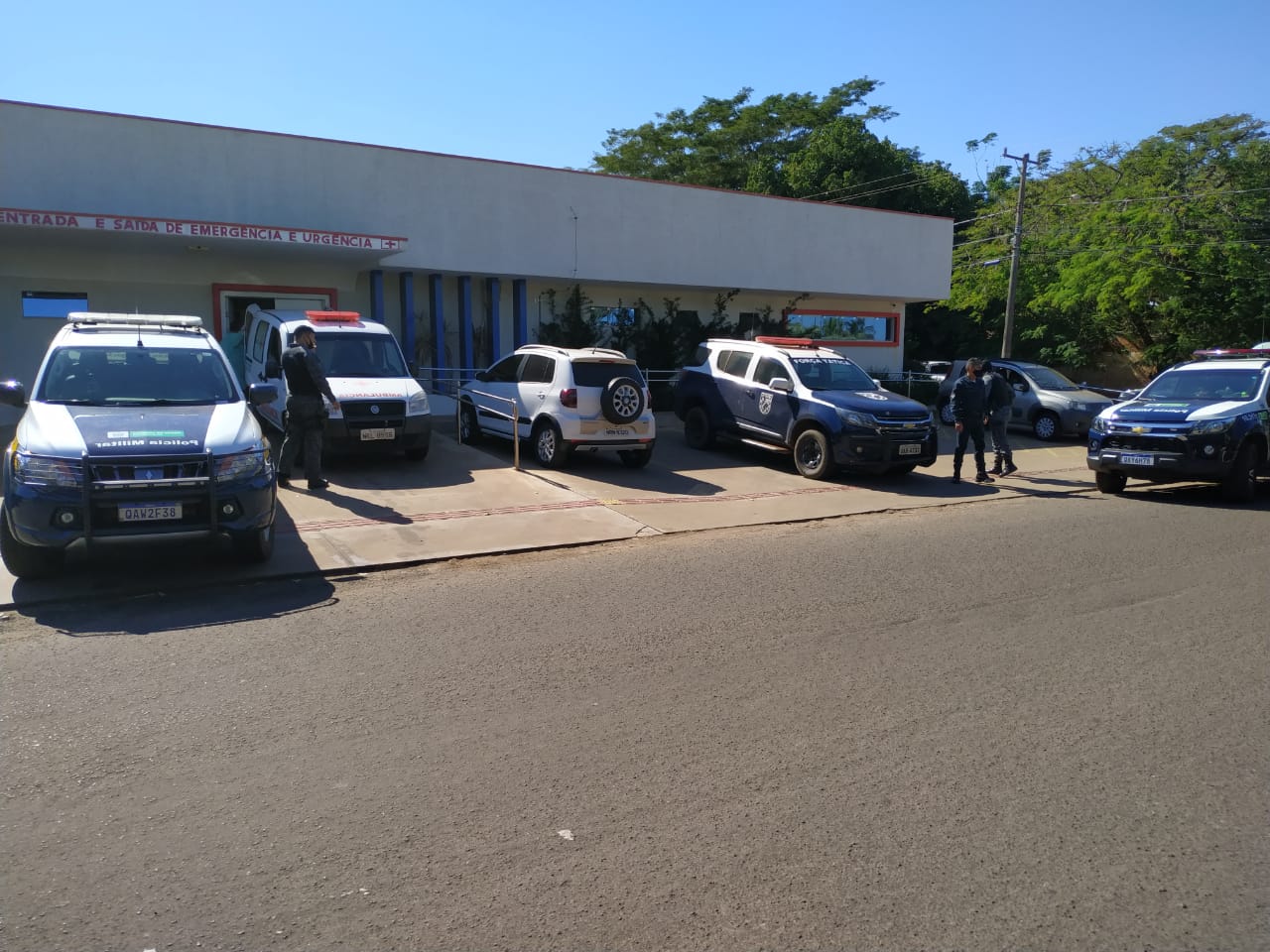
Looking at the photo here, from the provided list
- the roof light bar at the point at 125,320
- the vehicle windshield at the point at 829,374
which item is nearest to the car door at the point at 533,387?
the vehicle windshield at the point at 829,374

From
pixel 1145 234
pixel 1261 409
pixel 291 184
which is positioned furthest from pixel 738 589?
pixel 1145 234

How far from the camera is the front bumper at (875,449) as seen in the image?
42.4 feet

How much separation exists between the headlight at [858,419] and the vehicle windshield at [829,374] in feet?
3.07

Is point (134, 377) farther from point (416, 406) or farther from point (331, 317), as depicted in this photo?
point (331, 317)

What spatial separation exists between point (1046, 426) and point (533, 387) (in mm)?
11558

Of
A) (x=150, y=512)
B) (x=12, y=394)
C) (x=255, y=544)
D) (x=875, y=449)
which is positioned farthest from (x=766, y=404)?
(x=12, y=394)

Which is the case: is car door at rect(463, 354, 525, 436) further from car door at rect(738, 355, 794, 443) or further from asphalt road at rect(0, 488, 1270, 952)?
asphalt road at rect(0, 488, 1270, 952)

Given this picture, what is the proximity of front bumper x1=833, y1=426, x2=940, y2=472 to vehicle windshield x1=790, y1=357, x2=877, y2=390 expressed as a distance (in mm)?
1227

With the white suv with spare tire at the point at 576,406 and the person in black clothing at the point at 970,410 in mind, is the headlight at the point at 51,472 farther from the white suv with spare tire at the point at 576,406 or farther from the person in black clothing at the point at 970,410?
the person in black clothing at the point at 970,410

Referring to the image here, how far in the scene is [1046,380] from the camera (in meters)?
20.1

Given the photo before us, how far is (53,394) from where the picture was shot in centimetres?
798

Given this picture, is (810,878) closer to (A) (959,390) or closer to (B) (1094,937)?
(B) (1094,937)

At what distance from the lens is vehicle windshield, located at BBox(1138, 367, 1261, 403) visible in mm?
12955

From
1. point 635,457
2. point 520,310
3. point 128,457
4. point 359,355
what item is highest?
point 520,310
